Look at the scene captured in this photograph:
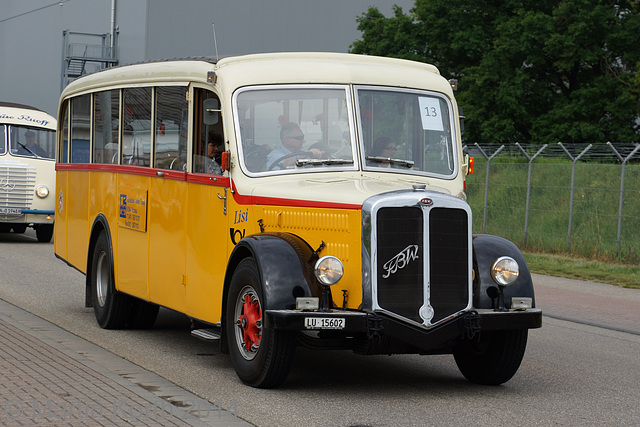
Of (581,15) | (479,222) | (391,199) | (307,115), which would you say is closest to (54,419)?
(391,199)

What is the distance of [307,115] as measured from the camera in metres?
8.45

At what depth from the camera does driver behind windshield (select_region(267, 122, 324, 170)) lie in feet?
27.3

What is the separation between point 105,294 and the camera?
1104 centimetres

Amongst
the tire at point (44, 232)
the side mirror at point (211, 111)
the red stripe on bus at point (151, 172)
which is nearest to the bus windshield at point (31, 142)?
the tire at point (44, 232)

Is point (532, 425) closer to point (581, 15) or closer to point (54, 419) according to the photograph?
point (54, 419)

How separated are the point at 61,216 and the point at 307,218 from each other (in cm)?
597

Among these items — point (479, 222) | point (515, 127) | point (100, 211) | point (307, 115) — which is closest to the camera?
point (307, 115)

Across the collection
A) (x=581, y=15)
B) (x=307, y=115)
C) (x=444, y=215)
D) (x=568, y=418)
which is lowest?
(x=568, y=418)

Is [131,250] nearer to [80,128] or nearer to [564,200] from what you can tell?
[80,128]

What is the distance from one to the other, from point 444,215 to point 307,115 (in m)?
1.57

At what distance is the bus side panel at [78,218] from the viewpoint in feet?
38.8

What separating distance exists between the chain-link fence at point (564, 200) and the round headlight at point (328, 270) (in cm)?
1267

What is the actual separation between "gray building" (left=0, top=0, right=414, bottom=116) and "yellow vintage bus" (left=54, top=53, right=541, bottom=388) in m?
27.8

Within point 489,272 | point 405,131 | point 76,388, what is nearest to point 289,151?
point 405,131
